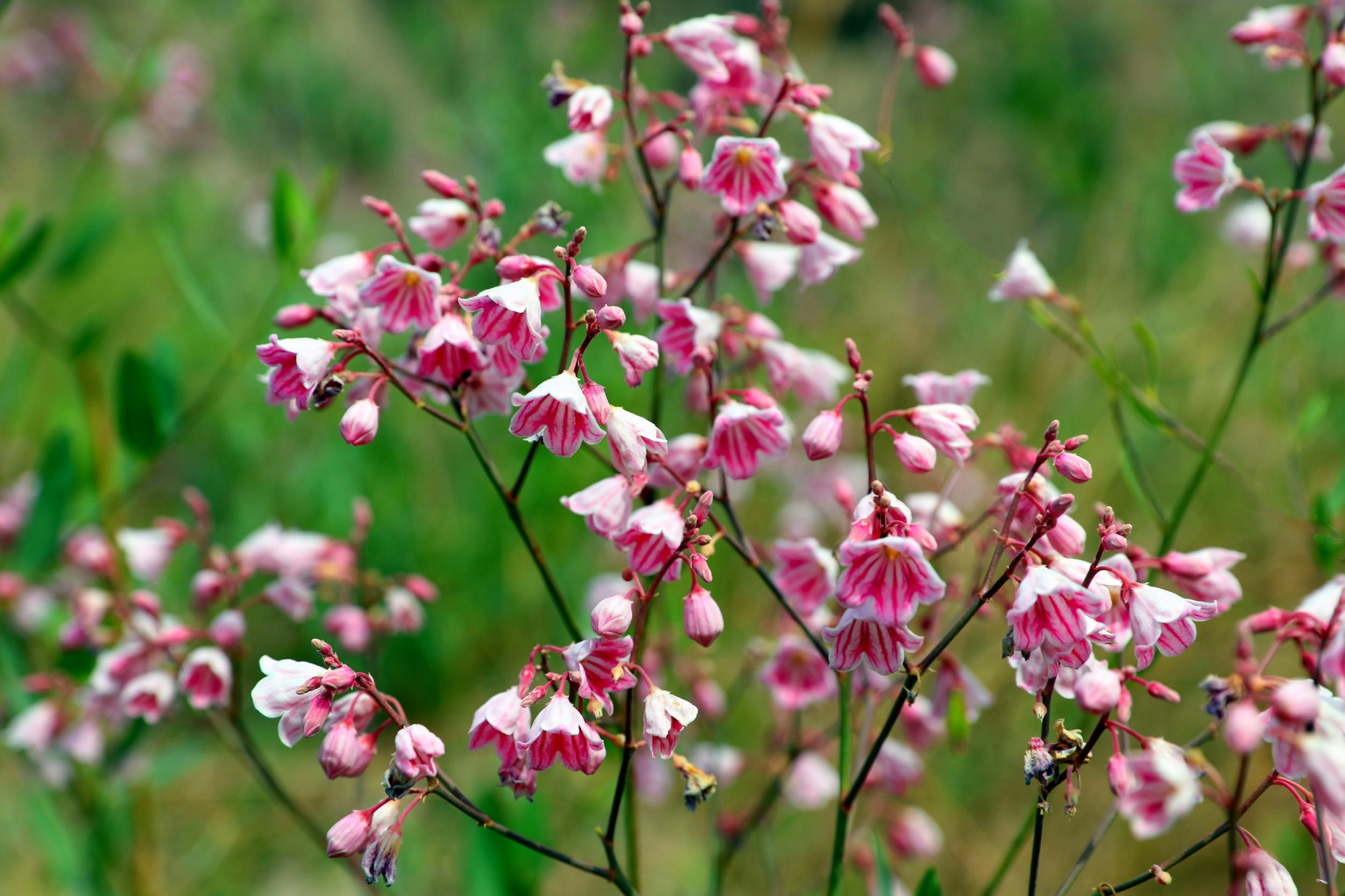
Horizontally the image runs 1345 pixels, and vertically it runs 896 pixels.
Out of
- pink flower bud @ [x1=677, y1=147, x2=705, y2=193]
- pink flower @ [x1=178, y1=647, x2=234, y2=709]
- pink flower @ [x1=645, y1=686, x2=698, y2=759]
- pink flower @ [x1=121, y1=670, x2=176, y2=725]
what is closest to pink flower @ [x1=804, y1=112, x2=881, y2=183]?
pink flower bud @ [x1=677, y1=147, x2=705, y2=193]

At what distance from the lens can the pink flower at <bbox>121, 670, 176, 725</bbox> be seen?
5.82 ft

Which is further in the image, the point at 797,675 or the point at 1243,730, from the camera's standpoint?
the point at 797,675

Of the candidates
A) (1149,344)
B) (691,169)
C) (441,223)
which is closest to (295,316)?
(441,223)

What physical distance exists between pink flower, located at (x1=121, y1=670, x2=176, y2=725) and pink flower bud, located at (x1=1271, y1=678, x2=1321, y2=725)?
69.6 inches

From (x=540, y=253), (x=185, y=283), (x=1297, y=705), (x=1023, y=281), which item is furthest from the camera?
(x=540, y=253)

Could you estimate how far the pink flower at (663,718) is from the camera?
3.89 ft

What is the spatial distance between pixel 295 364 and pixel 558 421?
1.31ft

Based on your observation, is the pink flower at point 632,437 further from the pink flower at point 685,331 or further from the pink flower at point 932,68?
the pink flower at point 932,68

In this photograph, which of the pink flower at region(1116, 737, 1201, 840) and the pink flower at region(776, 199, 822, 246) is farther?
the pink flower at region(776, 199, 822, 246)

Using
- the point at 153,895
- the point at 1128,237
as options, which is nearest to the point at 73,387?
the point at 153,895

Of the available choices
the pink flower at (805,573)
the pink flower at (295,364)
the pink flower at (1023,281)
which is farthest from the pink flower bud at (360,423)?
the pink flower at (1023,281)

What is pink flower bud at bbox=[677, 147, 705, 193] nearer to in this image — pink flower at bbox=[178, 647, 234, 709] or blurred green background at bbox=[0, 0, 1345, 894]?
blurred green background at bbox=[0, 0, 1345, 894]

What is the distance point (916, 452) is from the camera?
1299 millimetres

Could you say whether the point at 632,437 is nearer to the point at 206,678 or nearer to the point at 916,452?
the point at 916,452
